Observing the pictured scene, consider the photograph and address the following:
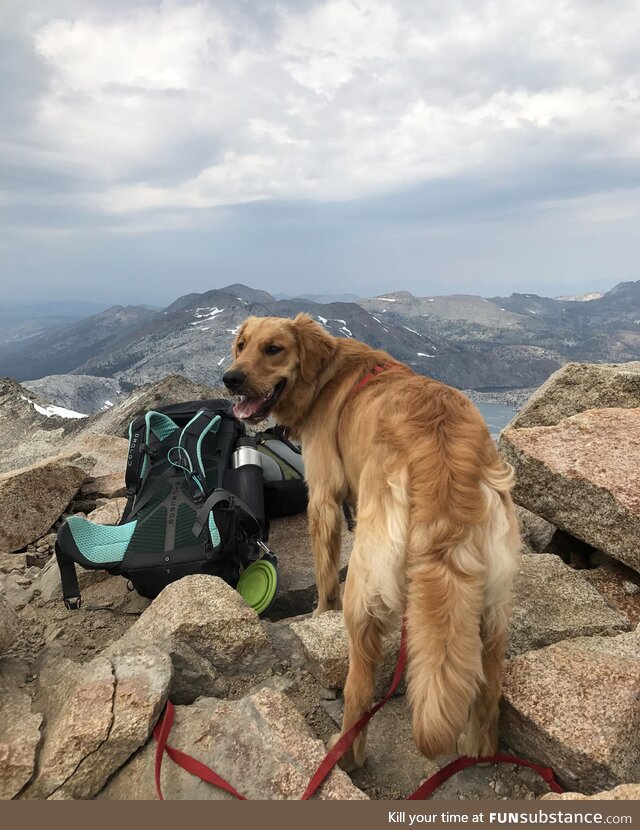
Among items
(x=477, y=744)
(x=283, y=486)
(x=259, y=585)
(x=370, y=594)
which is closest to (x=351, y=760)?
(x=477, y=744)

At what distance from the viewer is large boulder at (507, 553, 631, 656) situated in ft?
12.1

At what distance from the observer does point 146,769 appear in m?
2.73

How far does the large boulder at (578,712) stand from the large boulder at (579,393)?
380 cm

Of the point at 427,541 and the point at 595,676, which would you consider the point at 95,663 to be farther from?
the point at 595,676

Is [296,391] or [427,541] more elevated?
[296,391]

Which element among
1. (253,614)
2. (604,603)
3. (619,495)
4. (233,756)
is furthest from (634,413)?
(233,756)

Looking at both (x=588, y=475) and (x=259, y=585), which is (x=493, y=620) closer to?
(x=588, y=475)

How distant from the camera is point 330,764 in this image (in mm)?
2586

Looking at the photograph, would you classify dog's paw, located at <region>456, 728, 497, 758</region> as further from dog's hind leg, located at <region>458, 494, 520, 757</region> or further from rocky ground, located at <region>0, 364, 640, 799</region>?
rocky ground, located at <region>0, 364, 640, 799</region>

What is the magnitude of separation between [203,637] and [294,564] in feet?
6.87

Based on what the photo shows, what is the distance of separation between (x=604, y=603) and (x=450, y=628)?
235cm

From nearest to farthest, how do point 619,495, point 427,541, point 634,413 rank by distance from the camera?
point 427,541
point 619,495
point 634,413

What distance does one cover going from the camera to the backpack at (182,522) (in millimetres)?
4582

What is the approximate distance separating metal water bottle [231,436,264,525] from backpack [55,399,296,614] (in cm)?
1
